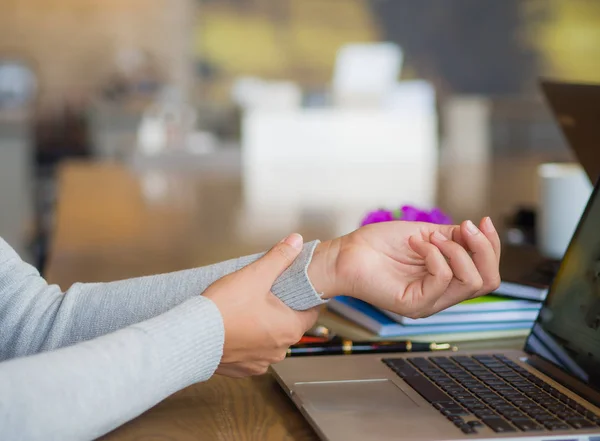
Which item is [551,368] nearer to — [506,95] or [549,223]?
[549,223]

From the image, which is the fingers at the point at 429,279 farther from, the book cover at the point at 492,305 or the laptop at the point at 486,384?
→ the book cover at the point at 492,305

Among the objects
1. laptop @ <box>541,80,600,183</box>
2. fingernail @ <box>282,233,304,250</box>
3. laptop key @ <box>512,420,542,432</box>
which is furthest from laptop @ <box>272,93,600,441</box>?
laptop @ <box>541,80,600,183</box>

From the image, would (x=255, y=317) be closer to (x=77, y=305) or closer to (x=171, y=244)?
(x=77, y=305)

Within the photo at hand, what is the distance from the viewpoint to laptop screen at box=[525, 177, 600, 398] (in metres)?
0.68

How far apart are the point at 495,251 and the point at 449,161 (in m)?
2.76

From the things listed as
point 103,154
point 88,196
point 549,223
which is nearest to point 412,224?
point 549,223

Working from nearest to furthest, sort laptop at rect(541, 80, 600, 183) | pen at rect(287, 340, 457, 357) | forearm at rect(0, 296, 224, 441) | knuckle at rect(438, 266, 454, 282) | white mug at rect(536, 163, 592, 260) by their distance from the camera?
forearm at rect(0, 296, 224, 441) → knuckle at rect(438, 266, 454, 282) → pen at rect(287, 340, 457, 357) → laptop at rect(541, 80, 600, 183) → white mug at rect(536, 163, 592, 260)

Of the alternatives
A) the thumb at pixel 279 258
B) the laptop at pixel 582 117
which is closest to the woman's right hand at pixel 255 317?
the thumb at pixel 279 258

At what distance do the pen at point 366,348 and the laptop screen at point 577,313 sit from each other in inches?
3.5

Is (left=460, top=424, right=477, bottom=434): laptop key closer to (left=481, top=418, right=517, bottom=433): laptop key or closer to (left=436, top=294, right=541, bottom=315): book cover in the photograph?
(left=481, top=418, right=517, bottom=433): laptop key

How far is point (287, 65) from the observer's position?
668cm

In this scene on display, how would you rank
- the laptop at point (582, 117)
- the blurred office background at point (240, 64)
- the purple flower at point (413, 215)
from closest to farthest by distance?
1. the purple flower at point (413, 215)
2. the laptop at point (582, 117)
3. the blurred office background at point (240, 64)

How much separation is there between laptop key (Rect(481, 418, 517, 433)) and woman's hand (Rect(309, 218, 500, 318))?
0.43 ft

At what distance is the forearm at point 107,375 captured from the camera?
56 centimetres
